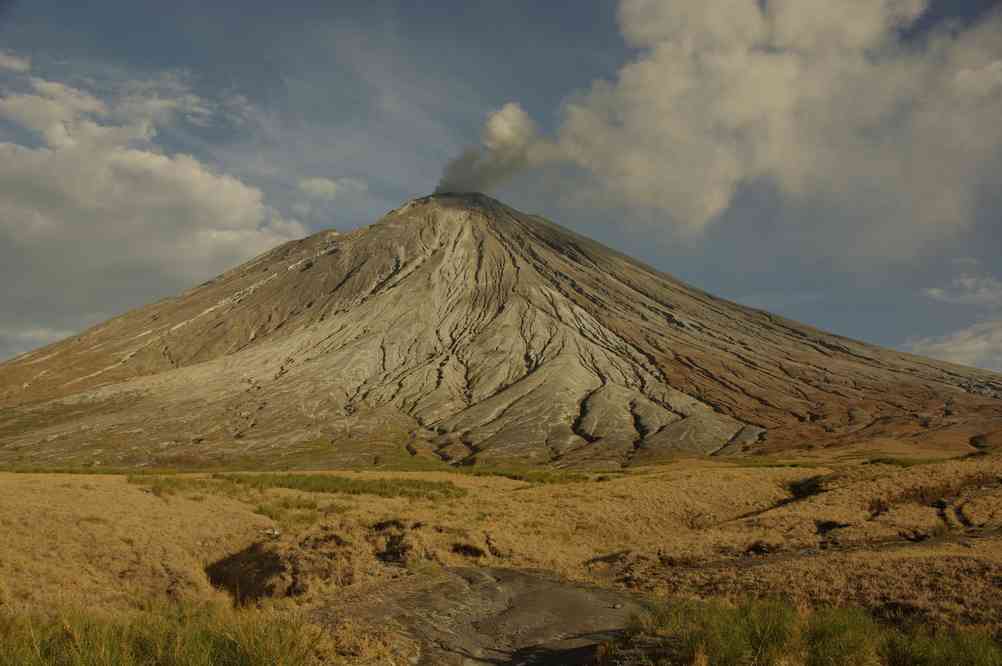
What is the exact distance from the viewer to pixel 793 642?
30.8ft

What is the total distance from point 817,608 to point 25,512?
71.8 feet

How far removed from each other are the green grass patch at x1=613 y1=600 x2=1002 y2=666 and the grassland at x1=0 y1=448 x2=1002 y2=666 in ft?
0.17

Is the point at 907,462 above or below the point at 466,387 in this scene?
below

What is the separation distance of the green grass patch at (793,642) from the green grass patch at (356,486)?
85.2ft

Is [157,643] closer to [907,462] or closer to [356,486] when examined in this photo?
[356,486]

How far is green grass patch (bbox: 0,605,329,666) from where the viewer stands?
7949 millimetres

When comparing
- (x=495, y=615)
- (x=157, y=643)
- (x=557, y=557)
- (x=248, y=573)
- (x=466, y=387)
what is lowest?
(x=557, y=557)

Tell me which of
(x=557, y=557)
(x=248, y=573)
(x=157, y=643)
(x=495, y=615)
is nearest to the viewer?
(x=157, y=643)

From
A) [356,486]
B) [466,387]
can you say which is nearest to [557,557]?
[356,486]

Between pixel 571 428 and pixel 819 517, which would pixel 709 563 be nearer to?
pixel 819 517

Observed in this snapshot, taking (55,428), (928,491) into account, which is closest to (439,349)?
(55,428)

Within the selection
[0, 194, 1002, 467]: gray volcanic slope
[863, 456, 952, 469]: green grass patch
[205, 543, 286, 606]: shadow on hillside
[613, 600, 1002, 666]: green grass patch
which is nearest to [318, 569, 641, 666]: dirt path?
[613, 600, 1002, 666]: green grass patch

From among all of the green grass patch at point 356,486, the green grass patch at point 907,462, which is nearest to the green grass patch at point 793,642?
the green grass patch at point 907,462

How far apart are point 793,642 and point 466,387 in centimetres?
14202
